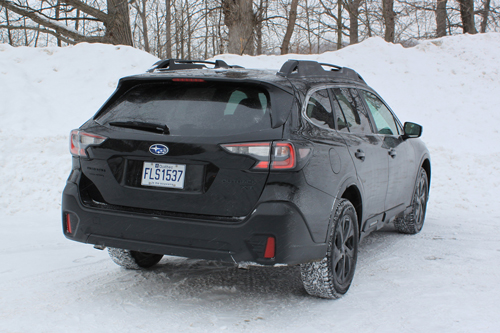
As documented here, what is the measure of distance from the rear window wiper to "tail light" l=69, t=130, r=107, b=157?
0.50 feet

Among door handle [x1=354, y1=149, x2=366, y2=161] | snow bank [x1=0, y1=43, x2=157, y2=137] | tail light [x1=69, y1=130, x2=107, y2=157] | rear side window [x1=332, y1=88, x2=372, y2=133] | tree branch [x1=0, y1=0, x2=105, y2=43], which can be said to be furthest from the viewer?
tree branch [x1=0, y1=0, x2=105, y2=43]

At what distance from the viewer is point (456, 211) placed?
7.93 metres

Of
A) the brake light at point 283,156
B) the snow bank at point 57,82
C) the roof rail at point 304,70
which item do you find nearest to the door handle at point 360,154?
the roof rail at point 304,70

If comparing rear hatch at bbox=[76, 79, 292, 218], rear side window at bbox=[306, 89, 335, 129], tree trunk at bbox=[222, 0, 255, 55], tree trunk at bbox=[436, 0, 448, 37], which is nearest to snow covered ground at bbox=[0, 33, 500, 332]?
rear hatch at bbox=[76, 79, 292, 218]

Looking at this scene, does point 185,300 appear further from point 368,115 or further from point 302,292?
point 368,115

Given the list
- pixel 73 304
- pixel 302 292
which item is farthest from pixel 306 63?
pixel 73 304

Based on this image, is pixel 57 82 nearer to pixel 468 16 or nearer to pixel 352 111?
pixel 352 111

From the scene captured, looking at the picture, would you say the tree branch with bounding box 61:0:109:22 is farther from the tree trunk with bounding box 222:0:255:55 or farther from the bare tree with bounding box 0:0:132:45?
the tree trunk with bounding box 222:0:255:55

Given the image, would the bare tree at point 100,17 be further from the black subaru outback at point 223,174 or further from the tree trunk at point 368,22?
the tree trunk at point 368,22

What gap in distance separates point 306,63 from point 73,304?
253cm

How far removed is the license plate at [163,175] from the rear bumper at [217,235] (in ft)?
0.72

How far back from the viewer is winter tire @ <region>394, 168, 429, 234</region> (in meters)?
6.18

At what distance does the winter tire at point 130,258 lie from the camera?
4399 millimetres

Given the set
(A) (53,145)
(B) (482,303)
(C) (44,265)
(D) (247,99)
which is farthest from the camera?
(A) (53,145)
